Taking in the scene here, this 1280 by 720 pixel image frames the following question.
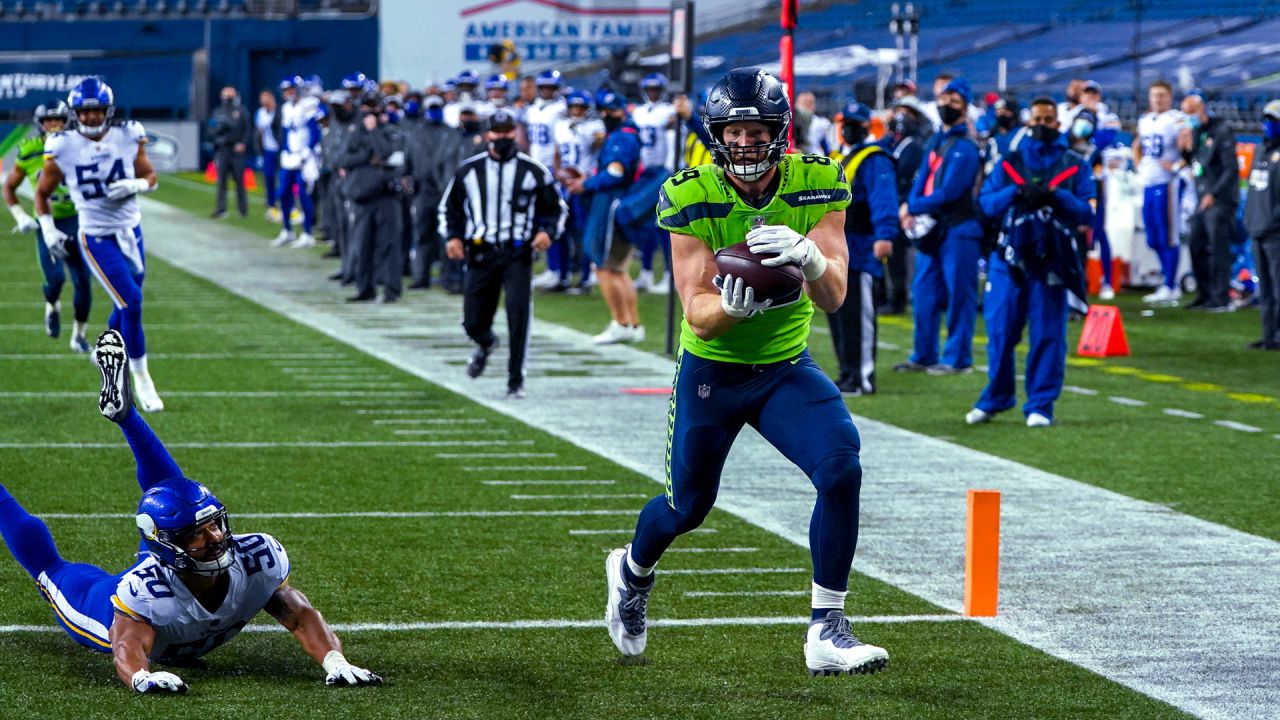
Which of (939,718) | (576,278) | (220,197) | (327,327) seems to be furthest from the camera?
(220,197)

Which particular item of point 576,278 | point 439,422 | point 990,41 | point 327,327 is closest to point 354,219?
point 327,327

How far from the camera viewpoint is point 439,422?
35.4ft

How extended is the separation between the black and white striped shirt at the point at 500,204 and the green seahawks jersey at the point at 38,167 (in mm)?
3499

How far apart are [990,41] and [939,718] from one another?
38.1m

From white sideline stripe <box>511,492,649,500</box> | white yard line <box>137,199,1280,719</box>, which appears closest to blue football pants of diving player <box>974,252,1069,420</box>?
white yard line <box>137,199,1280,719</box>

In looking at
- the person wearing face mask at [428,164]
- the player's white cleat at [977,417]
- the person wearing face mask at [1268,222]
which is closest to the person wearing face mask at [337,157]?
the person wearing face mask at [428,164]

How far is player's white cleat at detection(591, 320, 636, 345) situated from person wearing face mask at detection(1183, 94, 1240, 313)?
5.30 metres

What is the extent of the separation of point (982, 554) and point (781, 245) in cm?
163

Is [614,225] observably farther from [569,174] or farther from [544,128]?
[544,128]

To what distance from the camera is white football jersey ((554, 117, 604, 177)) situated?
62.3 ft

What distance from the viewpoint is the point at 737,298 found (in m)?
4.95

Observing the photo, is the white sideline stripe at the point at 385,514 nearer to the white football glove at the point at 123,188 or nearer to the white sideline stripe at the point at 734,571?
the white sideline stripe at the point at 734,571

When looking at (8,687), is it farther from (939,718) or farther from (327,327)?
(327,327)

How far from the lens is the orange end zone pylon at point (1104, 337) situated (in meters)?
14.3
